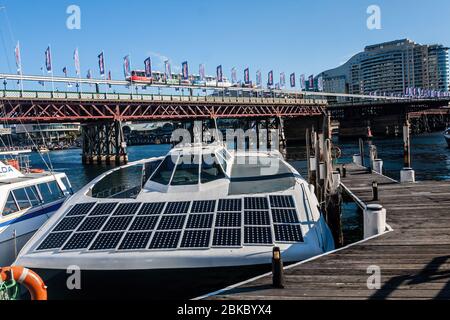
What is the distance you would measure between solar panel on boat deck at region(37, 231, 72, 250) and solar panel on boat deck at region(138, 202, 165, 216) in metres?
2.16

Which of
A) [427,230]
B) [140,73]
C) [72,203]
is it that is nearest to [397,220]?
[427,230]

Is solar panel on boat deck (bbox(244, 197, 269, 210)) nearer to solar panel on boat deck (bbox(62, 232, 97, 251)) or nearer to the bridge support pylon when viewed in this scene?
solar panel on boat deck (bbox(62, 232, 97, 251))

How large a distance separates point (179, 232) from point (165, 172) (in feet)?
14.7

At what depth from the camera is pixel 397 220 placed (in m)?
14.1

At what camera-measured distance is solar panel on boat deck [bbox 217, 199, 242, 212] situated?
12.1 metres

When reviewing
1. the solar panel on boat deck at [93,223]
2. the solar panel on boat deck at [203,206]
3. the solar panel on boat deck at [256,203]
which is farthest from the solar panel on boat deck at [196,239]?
the solar panel on boat deck at [93,223]

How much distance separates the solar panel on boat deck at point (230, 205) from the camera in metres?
12.1

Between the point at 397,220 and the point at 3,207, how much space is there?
14.9m

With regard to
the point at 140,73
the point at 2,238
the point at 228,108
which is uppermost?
the point at 140,73

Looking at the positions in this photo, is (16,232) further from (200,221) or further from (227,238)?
(227,238)

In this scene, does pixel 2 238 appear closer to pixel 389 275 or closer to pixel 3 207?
pixel 3 207
